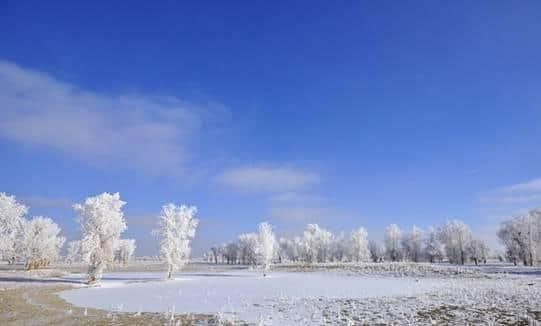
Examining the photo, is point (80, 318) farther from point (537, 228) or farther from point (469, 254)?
point (469, 254)

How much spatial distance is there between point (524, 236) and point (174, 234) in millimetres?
87407

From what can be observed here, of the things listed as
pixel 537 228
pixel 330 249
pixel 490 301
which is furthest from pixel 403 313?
pixel 330 249

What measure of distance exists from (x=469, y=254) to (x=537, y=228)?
124ft

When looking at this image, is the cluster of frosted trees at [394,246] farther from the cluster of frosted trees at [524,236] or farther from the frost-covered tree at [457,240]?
the cluster of frosted trees at [524,236]

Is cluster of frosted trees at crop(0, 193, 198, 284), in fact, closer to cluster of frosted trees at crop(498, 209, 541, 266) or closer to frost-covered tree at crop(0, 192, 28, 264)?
frost-covered tree at crop(0, 192, 28, 264)

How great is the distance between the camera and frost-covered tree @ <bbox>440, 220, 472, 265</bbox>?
115250 millimetres

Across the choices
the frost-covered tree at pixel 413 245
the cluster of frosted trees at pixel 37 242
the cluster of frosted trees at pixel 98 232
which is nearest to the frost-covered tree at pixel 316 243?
the frost-covered tree at pixel 413 245

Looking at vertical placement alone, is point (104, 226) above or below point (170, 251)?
above

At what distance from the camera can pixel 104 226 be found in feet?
159

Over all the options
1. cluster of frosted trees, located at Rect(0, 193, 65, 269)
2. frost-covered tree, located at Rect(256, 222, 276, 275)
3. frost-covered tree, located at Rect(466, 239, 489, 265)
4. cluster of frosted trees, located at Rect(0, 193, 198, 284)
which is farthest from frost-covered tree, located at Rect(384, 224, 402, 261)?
cluster of frosted trees, located at Rect(0, 193, 65, 269)

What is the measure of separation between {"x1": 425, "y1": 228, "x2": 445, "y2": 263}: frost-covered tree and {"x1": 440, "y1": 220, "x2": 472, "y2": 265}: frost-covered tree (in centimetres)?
564

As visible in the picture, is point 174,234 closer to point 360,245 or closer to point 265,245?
point 265,245

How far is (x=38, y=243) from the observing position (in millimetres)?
86438

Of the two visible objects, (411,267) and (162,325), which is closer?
(162,325)
